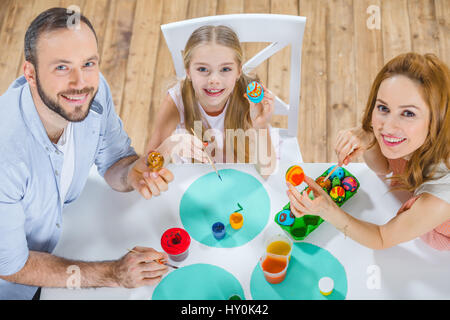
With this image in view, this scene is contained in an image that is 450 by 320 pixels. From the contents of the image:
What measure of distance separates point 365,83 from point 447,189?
1.71 meters

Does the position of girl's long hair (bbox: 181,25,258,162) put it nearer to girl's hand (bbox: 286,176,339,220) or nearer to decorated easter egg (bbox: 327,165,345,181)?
decorated easter egg (bbox: 327,165,345,181)

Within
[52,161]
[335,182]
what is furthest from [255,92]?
[52,161]

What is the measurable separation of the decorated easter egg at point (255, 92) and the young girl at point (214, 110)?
0.09 metres

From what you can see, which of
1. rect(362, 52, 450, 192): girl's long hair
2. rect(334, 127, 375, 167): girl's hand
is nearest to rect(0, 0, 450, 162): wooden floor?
rect(334, 127, 375, 167): girl's hand

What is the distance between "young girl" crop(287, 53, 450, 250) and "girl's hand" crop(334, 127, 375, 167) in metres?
0.17

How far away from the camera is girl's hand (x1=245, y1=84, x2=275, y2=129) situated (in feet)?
6.24

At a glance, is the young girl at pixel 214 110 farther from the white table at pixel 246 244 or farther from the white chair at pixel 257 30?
the white table at pixel 246 244

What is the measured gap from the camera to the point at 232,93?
1921 mm

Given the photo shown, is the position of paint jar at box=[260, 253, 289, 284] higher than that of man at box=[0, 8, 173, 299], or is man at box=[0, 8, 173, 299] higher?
man at box=[0, 8, 173, 299]

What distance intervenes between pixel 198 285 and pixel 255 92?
2.62ft

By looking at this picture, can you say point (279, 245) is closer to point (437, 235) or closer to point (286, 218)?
point (286, 218)

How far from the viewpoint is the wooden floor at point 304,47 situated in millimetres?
2896

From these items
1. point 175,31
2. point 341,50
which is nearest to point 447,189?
point 175,31

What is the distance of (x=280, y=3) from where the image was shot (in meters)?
3.27
